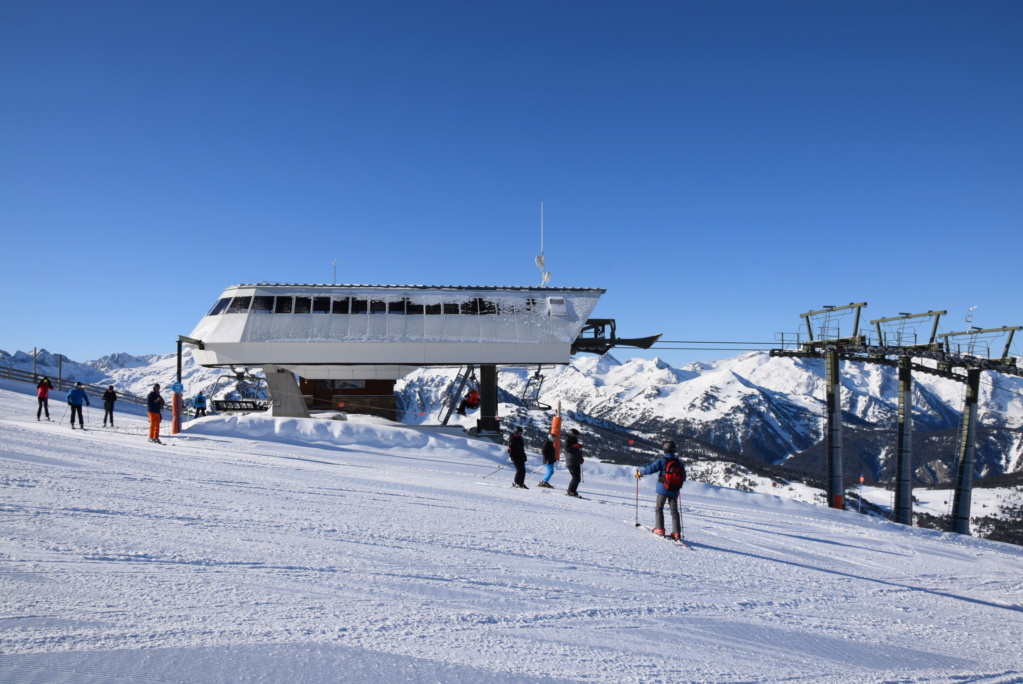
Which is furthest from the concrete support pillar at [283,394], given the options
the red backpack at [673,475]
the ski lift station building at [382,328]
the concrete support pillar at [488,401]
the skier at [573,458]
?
the red backpack at [673,475]

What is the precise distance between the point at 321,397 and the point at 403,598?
26.9m

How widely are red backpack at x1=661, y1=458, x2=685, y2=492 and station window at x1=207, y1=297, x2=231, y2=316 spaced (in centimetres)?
2315

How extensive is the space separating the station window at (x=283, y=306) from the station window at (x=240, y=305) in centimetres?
110

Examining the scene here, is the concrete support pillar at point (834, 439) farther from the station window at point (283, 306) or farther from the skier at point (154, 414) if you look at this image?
the skier at point (154, 414)

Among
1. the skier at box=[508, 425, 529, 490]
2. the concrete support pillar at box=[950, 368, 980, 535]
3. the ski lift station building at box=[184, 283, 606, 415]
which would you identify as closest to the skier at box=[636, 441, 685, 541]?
the skier at box=[508, 425, 529, 490]

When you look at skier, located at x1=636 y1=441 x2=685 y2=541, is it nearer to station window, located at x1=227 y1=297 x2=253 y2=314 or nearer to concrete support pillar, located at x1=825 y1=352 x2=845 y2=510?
station window, located at x1=227 y1=297 x2=253 y2=314

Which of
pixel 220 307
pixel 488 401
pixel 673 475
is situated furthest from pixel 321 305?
pixel 673 475

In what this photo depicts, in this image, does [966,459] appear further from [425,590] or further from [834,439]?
[425,590]

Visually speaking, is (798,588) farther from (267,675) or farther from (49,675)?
(49,675)

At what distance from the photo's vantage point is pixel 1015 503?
399 feet

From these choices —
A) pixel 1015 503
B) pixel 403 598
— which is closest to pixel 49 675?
pixel 403 598

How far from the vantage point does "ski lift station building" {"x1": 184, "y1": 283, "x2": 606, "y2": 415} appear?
27328 millimetres

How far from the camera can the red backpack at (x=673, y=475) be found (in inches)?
443

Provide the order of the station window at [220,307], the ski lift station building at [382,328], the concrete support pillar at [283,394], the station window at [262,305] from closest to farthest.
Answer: the ski lift station building at [382,328] → the concrete support pillar at [283,394] → the station window at [262,305] → the station window at [220,307]
